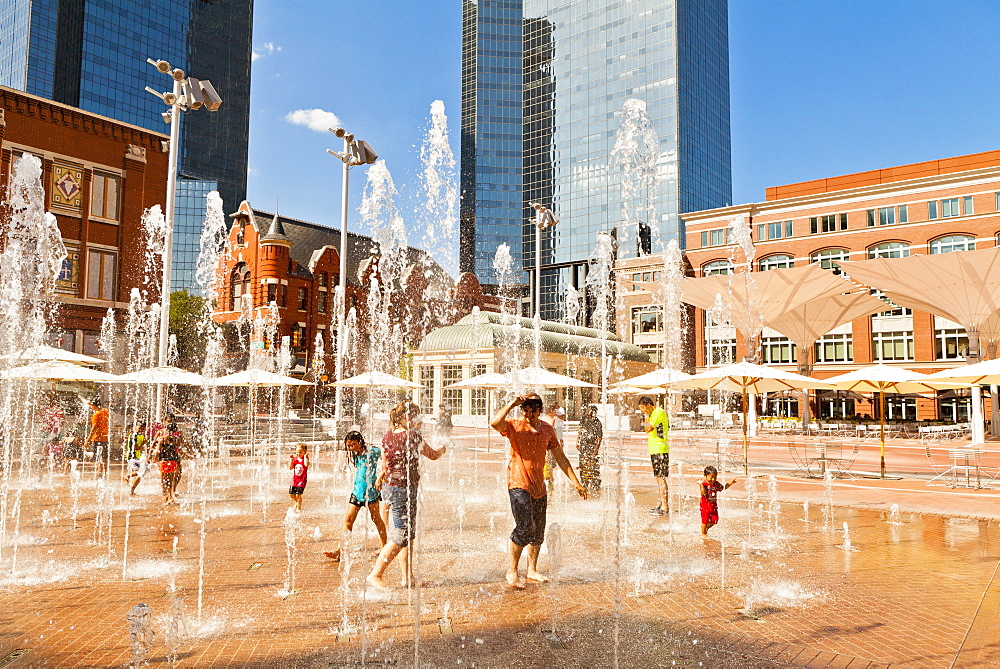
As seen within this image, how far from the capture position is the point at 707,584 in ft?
21.0

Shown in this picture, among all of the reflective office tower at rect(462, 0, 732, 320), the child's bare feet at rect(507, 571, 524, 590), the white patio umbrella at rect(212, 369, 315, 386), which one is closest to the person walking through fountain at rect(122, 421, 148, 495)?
the white patio umbrella at rect(212, 369, 315, 386)

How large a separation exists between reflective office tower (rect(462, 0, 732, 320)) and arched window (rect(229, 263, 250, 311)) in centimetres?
4841

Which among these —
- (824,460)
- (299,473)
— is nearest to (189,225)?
(824,460)

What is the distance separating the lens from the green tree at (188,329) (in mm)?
49875

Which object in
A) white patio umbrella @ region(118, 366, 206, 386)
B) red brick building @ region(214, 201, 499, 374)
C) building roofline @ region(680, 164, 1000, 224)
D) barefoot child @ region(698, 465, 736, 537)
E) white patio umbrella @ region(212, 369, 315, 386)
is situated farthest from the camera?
red brick building @ region(214, 201, 499, 374)

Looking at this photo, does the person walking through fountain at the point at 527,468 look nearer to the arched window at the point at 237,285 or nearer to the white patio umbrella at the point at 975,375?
the white patio umbrella at the point at 975,375

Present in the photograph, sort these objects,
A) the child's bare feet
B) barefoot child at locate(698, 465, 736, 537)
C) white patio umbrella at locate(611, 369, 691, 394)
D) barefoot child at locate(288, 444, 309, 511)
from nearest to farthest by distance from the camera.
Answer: the child's bare feet → barefoot child at locate(698, 465, 736, 537) → barefoot child at locate(288, 444, 309, 511) → white patio umbrella at locate(611, 369, 691, 394)

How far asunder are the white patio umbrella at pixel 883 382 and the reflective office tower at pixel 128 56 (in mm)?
95852

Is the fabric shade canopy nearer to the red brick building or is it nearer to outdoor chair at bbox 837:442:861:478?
outdoor chair at bbox 837:442:861:478

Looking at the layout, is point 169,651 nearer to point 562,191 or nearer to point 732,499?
point 732,499

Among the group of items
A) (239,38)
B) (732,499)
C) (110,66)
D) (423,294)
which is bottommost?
(732,499)

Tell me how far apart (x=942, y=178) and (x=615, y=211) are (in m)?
44.7

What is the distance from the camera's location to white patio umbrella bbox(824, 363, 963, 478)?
16500mm

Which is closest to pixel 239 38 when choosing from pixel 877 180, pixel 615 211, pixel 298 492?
pixel 615 211
